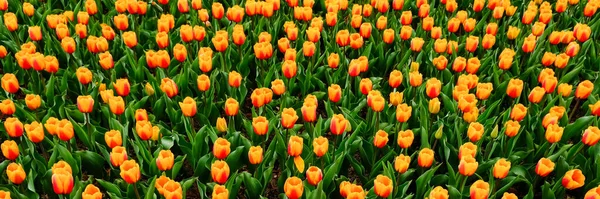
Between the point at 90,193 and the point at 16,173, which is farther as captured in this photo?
the point at 16,173

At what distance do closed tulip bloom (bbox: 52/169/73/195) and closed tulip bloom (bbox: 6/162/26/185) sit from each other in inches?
9.2

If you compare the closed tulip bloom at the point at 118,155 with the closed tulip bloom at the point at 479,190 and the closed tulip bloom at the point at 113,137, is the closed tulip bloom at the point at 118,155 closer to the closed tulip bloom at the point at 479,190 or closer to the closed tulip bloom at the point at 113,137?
the closed tulip bloom at the point at 113,137

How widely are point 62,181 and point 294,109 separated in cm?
154

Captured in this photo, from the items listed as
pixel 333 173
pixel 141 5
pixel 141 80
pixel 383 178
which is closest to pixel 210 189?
pixel 333 173

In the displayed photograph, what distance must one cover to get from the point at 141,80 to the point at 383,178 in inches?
75.3

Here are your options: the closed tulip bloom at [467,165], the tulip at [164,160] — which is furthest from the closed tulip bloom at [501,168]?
the tulip at [164,160]

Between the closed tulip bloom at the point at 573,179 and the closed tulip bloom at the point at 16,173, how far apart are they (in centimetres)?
237

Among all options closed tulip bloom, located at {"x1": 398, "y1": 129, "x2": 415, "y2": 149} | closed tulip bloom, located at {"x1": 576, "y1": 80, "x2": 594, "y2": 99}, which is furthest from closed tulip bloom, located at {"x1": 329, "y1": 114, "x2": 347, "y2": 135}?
closed tulip bloom, located at {"x1": 576, "y1": 80, "x2": 594, "y2": 99}

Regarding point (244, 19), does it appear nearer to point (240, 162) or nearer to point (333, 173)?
point (240, 162)

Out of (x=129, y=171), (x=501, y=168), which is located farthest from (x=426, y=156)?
(x=129, y=171)

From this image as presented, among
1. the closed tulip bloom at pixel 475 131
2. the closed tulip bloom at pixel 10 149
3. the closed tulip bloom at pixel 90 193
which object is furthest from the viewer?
the closed tulip bloom at pixel 475 131

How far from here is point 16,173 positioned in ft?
9.14

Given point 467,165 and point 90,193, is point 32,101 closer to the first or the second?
point 90,193

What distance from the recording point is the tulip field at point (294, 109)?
3.03m
